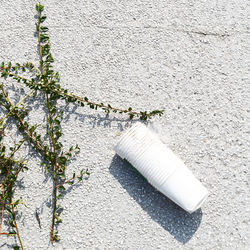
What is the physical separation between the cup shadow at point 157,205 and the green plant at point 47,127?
12 cm

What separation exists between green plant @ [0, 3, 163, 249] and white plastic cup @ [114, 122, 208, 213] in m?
0.11

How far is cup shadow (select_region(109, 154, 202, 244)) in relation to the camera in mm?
1226

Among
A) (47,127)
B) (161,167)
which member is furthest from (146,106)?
(47,127)

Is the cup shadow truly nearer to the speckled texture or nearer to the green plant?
the speckled texture

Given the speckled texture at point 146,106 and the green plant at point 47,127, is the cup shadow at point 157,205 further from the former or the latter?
the green plant at point 47,127

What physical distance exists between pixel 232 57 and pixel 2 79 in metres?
0.81

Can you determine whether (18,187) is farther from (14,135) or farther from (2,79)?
(2,79)

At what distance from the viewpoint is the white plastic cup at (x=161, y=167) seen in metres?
1.16

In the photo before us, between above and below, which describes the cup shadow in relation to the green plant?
below

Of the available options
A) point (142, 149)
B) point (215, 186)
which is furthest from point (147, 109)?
point (215, 186)

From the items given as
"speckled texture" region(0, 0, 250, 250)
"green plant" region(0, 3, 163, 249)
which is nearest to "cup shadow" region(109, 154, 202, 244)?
"speckled texture" region(0, 0, 250, 250)

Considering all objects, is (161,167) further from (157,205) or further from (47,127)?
(47,127)

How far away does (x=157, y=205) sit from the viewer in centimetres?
124

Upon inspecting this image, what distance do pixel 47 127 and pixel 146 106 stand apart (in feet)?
1.12
